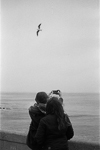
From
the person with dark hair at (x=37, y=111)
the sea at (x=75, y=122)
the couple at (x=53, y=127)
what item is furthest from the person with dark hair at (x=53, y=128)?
the sea at (x=75, y=122)

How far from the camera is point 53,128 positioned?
2.83m

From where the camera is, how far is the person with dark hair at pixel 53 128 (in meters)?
2.81

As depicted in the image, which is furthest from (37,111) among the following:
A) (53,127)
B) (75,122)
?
(75,122)

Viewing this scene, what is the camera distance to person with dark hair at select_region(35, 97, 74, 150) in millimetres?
2807

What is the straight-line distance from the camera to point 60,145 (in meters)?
2.85

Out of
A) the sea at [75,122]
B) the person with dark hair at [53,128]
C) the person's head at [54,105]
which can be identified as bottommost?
the sea at [75,122]

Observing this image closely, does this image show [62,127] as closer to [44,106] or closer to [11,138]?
[44,106]

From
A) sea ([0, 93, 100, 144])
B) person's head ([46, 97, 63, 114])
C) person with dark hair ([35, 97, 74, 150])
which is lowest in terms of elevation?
sea ([0, 93, 100, 144])

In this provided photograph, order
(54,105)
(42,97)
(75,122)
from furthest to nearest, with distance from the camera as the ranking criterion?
(75,122), (42,97), (54,105)

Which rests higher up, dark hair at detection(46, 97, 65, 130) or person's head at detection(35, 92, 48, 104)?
person's head at detection(35, 92, 48, 104)

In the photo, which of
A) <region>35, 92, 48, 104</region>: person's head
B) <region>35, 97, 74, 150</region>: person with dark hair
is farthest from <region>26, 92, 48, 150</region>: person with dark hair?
<region>35, 97, 74, 150</region>: person with dark hair

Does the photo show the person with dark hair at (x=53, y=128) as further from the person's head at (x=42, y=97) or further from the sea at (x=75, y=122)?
the sea at (x=75, y=122)

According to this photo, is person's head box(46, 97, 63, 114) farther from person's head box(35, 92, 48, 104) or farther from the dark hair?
person's head box(35, 92, 48, 104)

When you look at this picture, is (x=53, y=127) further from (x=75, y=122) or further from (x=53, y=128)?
(x=75, y=122)
